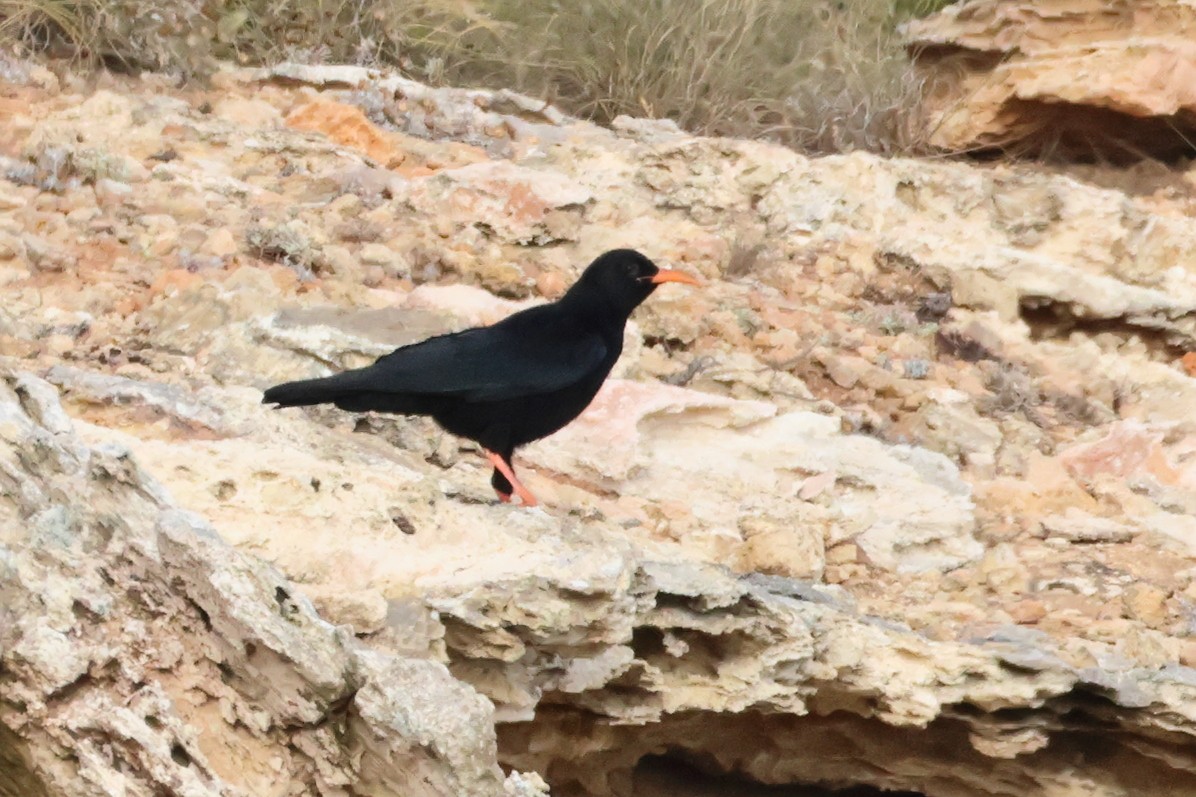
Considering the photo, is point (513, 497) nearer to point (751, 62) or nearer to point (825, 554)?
point (825, 554)

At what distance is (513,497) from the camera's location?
438 centimetres

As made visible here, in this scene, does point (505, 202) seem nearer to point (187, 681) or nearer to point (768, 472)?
point (768, 472)

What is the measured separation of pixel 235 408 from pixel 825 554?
5.56ft

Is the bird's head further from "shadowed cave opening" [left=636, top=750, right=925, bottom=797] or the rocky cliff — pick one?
"shadowed cave opening" [left=636, top=750, right=925, bottom=797]

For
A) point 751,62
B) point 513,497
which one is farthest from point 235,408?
point 751,62

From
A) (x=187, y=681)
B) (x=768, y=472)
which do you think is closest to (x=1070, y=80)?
(x=768, y=472)

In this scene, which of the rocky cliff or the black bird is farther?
the black bird

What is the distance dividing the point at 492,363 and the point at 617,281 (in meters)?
0.64

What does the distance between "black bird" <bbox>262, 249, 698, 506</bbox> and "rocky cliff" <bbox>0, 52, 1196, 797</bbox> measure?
0.18m

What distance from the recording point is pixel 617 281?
484 centimetres

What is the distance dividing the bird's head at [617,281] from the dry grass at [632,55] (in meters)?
3.71

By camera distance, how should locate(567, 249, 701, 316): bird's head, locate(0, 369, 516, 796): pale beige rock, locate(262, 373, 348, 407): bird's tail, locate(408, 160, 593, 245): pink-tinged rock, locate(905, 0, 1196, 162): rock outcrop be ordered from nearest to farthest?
locate(0, 369, 516, 796): pale beige rock
locate(262, 373, 348, 407): bird's tail
locate(567, 249, 701, 316): bird's head
locate(408, 160, 593, 245): pink-tinged rock
locate(905, 0, 1196, 162): rock outcrop

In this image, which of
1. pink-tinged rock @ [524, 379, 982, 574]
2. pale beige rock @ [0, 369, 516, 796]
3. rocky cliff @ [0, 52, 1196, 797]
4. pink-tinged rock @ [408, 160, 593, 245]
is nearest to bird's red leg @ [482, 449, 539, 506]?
rocky cliff @ [0, 52, 1196, 797]

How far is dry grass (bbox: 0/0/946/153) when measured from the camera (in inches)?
323
